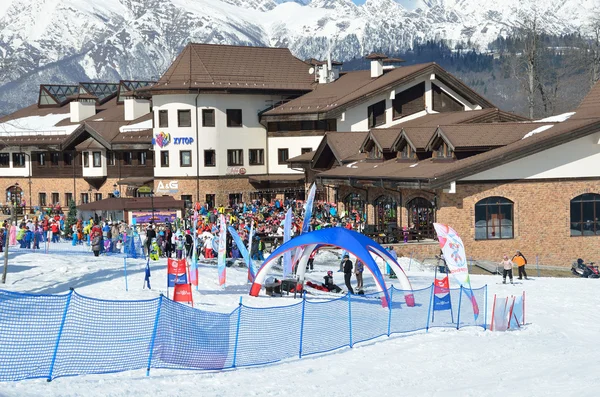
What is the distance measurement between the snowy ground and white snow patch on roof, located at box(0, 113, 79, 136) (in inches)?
1517

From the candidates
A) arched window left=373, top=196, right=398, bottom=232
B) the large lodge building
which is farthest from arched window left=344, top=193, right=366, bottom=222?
arched window left=373, top=196, right=398, bottom=232

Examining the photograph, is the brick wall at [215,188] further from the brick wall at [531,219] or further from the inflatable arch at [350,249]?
the inflatable arch at [350,249]

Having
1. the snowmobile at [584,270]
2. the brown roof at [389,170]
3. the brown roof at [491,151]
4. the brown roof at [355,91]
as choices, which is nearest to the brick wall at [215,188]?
the brown roof at [355,91]

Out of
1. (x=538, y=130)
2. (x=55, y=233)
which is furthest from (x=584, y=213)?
(x=55, y=233)

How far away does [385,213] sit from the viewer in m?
43.5

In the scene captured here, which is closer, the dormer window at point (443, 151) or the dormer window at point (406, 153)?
the dormer window at point (443, 151)

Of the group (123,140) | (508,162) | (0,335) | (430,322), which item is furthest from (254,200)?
(0,335)

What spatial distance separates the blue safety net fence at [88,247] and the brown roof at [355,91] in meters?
20.4

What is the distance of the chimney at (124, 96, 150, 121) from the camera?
67188 mm

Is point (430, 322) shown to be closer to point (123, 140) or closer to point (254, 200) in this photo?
point (254, 200)

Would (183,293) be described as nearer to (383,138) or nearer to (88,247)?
(88,247)

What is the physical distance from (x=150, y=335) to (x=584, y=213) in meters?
25.0

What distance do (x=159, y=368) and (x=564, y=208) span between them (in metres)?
24.5

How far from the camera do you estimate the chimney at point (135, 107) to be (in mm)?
67188
